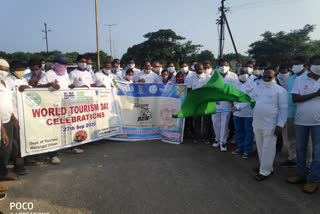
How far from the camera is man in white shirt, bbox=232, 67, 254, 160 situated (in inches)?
186

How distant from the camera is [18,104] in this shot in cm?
408

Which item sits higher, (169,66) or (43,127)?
(169,66)

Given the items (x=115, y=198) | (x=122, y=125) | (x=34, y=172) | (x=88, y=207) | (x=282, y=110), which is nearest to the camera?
(x=88, y=207)

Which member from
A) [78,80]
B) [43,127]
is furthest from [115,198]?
[78,80]

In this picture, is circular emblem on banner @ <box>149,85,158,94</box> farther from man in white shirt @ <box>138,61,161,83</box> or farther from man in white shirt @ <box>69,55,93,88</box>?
man in white shirt @ <box>69,55,93,88</box>

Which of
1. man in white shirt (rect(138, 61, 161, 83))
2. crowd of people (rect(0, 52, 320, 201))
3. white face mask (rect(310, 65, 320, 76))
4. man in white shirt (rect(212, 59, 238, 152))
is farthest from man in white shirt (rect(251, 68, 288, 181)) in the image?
man in white shirt (rect(138, 61, 161, 83))

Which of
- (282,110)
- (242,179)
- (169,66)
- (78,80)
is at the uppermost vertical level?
(169,66)

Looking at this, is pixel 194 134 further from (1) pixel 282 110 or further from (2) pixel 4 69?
(2) pixel 4 69

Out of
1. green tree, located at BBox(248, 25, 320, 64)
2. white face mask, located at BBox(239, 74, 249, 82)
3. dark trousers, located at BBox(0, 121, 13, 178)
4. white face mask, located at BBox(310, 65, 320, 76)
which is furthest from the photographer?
green tree, located at BBox(248, 25, 320, 64)

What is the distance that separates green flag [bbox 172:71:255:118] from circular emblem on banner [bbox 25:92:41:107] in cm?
282

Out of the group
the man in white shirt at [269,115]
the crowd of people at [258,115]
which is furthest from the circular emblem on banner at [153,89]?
the man in white shirt at [269,115]

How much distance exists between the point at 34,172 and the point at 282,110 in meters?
4.61

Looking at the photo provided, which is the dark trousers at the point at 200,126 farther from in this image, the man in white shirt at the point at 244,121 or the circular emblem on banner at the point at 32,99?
the circular emblem on banner at the point at 32,99

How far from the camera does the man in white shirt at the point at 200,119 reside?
5.75m
